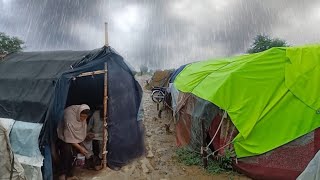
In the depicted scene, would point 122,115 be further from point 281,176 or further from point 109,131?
point 281,176

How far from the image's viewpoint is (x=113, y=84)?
8.02 m

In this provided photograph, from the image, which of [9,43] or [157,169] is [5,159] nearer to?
[157,169]

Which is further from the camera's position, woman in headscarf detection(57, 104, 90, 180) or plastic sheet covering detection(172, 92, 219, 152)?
plastic sheet covering detection(172, 92, 219, 152)

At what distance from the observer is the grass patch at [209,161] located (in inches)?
286

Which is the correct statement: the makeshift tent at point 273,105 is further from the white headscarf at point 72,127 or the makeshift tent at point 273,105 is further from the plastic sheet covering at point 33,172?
the plastic sheet covering at point 33,172

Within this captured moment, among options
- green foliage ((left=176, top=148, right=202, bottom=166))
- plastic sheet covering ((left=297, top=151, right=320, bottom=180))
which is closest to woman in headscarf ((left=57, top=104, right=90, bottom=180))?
green foliage ((left=176, top=148, right=202, bottom=166))

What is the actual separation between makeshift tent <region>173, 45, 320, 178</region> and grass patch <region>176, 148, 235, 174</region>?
35 centimetres

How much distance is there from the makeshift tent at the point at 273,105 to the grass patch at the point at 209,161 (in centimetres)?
35

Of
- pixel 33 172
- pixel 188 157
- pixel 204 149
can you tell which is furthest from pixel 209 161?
pixel 33 172

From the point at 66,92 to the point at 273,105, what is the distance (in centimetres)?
442

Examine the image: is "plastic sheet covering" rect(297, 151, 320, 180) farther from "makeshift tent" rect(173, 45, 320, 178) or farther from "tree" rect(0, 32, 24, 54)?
"tree" rect(0, 32, 24, 54)

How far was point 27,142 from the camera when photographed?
6.75 meters

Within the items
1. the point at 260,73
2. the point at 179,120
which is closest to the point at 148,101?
the point at 179,120

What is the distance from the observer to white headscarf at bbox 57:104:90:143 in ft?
23.5
